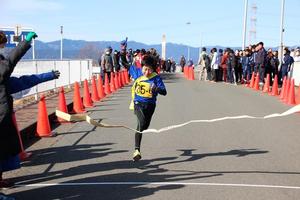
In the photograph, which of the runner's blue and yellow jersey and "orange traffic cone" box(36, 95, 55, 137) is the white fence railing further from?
the runner's blue and yellow jersey

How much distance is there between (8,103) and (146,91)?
9.20 feet

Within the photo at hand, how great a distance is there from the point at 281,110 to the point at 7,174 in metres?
10.6

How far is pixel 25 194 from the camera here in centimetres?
629

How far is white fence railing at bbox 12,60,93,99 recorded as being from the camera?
1628 centimetres

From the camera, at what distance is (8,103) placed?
5.93m

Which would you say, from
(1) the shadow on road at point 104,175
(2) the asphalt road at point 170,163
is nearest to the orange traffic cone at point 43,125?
(2) the asphalt road at point 170,163

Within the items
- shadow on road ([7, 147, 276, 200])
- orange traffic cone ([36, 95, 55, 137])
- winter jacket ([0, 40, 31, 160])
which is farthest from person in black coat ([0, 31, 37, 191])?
orange traffic cone ([36, 95, 55, 137])

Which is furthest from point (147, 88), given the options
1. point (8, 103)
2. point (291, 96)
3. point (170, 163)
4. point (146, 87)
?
point (291, 96)

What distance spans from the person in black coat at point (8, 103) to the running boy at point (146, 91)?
2.43m

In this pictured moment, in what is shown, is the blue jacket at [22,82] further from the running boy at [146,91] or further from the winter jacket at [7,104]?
the running boy at [146,91]

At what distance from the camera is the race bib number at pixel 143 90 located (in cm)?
822

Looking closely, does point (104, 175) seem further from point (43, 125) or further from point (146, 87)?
point (43, 125)

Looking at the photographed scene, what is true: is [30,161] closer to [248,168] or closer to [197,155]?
[197,155]

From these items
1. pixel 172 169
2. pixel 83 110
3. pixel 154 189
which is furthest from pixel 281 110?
pixel 154 189
